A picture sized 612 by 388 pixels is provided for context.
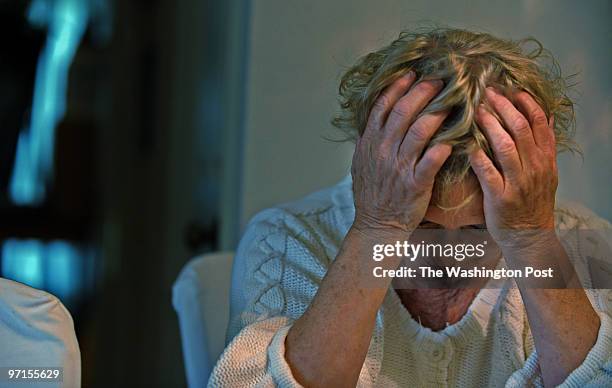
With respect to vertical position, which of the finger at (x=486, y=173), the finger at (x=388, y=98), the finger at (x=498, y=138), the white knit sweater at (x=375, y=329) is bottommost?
the white knit sweater at (x=375, y=329)

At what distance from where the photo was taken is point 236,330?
2.50 ft

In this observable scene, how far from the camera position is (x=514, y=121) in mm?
620

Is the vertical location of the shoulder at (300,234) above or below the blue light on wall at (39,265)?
above

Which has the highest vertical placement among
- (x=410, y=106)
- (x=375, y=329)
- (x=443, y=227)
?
(x=410, y=106)

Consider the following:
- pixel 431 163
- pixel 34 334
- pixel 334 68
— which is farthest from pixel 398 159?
pixel 34 334

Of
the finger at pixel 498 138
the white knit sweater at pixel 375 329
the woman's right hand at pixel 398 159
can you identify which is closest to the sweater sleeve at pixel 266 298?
the white knit sweater at pixel 375 329

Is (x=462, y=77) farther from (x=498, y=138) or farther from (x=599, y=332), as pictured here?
(x=599, y=332)

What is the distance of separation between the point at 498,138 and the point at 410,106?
0.24ft

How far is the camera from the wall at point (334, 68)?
27.3 inches

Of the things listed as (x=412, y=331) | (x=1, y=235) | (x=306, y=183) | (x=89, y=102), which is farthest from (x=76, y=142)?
(x=412, y=331)

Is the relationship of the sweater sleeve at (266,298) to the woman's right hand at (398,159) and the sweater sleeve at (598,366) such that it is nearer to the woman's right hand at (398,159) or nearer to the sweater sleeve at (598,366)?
Result: the woman's right hand at (398,159)

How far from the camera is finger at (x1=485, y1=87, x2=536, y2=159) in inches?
24.4

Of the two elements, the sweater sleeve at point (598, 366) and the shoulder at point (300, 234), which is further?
the shoulder at point (300, 234)

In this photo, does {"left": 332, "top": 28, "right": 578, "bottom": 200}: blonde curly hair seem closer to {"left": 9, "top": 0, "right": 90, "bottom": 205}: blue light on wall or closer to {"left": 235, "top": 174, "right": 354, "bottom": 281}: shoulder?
{"left": 235, "top": 174, "right": 354, "bottom": 281}: shoulder
